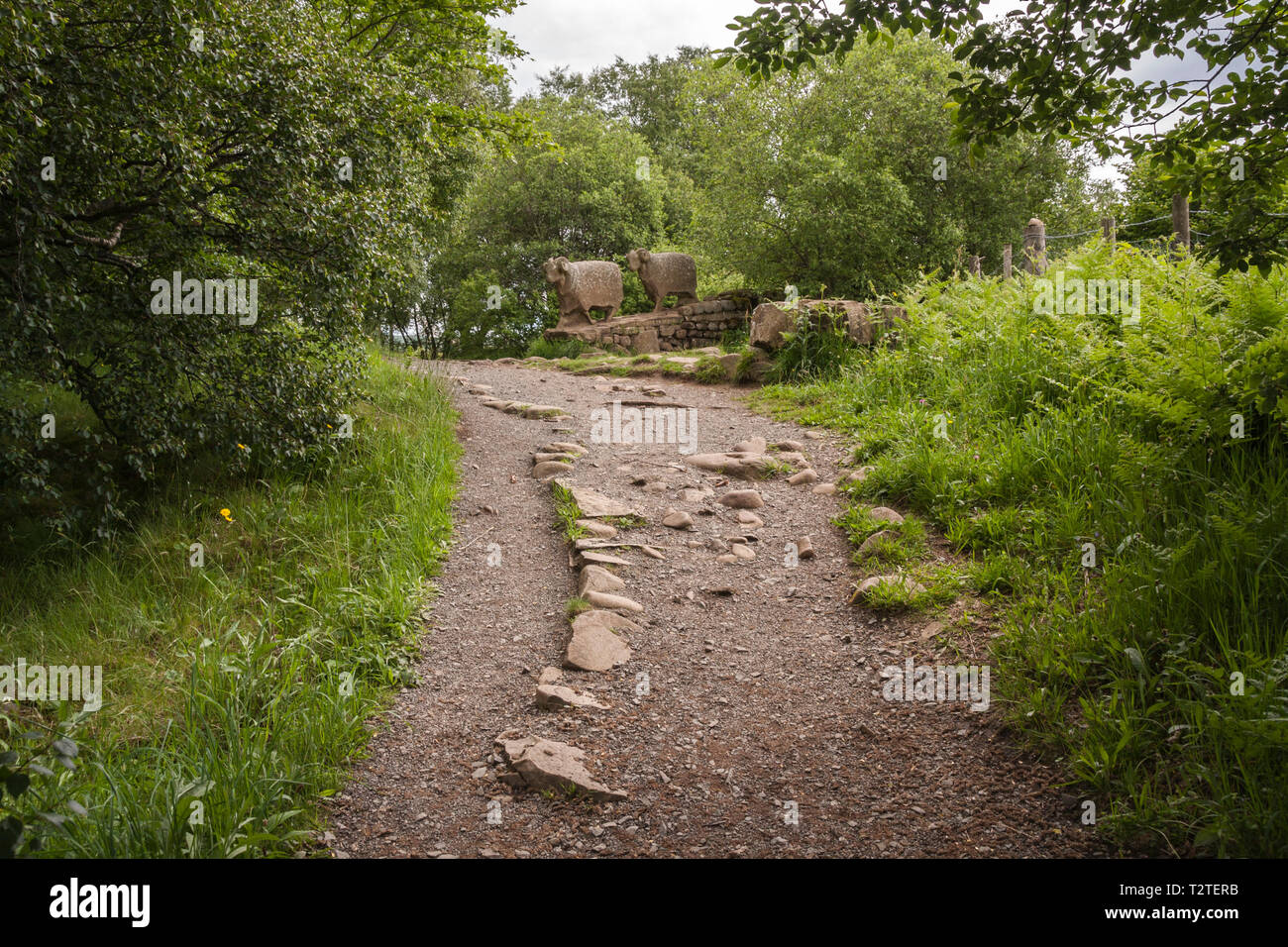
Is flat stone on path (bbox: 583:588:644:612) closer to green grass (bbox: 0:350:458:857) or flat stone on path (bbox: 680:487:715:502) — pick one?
green grass (bbox: 0:350:458:857)

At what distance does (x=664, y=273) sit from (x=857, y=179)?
15.4 ft

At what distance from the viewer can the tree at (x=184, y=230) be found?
4977 millimetres

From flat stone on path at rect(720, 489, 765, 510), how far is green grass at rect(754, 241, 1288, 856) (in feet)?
2.85

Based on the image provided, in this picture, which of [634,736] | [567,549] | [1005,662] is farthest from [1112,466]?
[567,549]

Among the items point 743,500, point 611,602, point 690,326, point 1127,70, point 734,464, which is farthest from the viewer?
point 690,326

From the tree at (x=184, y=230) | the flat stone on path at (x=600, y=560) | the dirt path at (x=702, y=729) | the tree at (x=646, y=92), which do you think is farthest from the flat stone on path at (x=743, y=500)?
the tree at (x=646, y=92)

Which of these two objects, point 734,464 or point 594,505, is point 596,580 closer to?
point 594,505

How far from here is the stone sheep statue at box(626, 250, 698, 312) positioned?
18.0 metres

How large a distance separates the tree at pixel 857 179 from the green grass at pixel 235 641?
10.9 metres

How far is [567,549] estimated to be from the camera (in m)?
5.98

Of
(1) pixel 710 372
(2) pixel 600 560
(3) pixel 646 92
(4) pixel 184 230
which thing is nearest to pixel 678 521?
(2) pixel 600 560

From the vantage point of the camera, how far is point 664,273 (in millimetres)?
18031

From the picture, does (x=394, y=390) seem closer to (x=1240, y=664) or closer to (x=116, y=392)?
(x=116, y=392)

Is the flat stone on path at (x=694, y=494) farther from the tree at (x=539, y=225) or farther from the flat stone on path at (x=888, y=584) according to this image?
the tree at (x=539, y=225)
